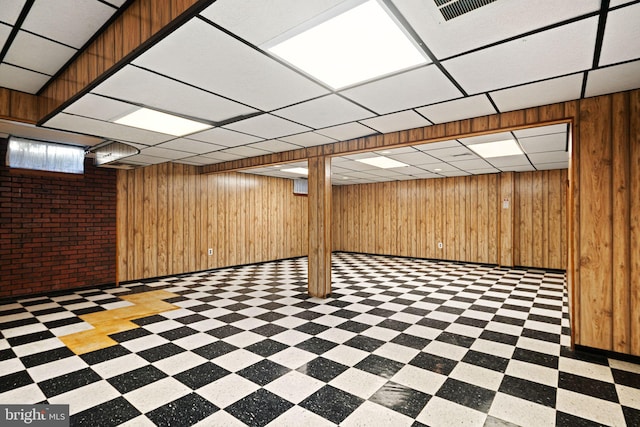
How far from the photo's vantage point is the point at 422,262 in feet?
30.8

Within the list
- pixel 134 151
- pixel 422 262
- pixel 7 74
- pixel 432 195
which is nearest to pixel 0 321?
pixel 134 151

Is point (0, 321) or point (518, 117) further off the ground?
point (518, 117)

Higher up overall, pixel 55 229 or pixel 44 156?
pixel 44 156

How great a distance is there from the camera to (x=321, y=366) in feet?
9.28

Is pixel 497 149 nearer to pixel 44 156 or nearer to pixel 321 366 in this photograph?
pixel 321 366

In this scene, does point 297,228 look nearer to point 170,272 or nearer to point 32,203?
point 170,272

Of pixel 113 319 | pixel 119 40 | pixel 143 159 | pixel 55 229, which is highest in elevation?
pixel 119 40

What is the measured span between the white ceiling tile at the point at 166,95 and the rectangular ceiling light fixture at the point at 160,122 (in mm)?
246

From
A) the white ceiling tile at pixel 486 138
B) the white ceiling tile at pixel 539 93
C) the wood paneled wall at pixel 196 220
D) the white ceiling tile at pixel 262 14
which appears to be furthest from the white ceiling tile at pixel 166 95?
the wood paneled wall at pixel 196 220

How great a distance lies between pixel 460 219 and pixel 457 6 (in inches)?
329

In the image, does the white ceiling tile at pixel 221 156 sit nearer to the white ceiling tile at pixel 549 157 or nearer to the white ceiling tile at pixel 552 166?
the white ceiling tile at pixel 549 157

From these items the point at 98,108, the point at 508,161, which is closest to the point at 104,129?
the point at 98,108

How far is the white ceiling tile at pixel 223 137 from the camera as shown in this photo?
432cm

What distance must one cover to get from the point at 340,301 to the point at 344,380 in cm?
249
